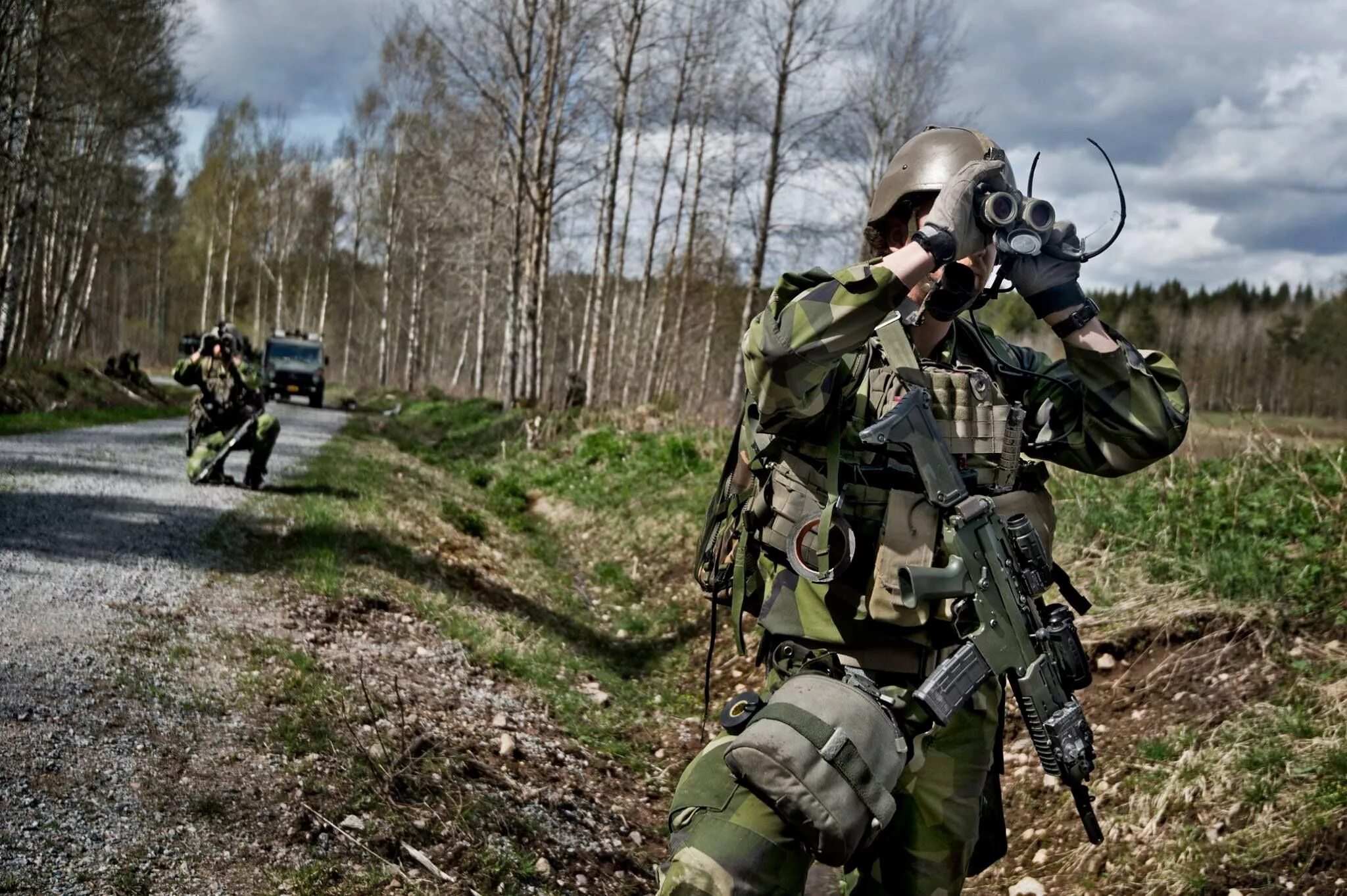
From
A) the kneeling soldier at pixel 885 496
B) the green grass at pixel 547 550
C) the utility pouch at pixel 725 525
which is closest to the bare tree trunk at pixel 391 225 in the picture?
the green grass at pixel 547 550

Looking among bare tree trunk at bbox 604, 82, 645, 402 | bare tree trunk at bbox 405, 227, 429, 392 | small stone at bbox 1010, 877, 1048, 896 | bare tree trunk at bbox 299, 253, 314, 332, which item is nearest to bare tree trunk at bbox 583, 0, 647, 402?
bare tree trunk at bbox 604, 82, 645, 402

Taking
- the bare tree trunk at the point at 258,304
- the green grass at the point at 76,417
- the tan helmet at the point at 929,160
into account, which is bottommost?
the green grass at the point at 76,417

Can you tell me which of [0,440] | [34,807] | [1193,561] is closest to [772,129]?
[0,440]

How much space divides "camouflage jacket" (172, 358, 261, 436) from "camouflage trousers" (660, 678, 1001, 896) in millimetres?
8338

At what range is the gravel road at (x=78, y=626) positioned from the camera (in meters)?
2.91

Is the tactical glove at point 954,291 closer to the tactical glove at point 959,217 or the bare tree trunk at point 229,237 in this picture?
the tactical glove at point 959,217

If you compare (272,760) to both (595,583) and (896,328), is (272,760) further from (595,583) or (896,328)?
(595,583)

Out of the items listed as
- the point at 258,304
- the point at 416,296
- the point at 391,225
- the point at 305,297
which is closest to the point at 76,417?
the point at 416,296

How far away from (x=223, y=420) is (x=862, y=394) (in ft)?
28.2

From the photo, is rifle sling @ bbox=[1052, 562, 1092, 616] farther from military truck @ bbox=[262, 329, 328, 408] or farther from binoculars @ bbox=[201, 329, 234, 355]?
military truck @ bbox=[262, 329, 328, 408]

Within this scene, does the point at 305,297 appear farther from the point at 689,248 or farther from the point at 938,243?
the point at 938,243

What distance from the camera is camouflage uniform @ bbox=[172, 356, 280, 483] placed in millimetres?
9367

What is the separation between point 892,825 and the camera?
225 centimetres

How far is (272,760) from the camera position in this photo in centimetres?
362
